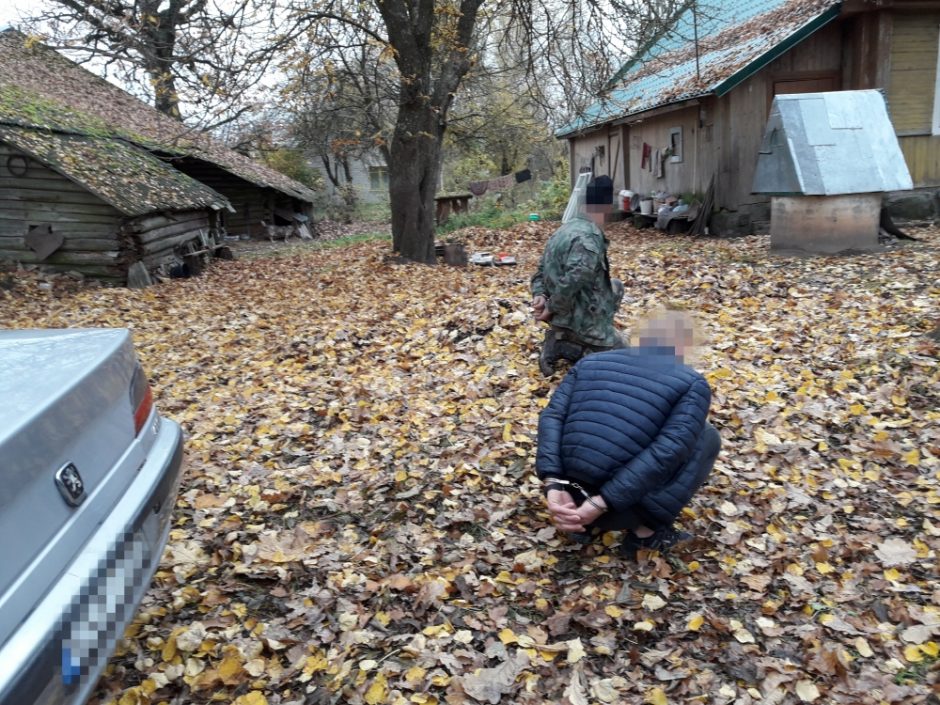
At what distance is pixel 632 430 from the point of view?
298 cm

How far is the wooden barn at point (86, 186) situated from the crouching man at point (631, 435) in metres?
7.69

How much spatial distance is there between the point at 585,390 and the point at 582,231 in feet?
6.90

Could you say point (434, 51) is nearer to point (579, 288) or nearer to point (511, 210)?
point (579, 288)

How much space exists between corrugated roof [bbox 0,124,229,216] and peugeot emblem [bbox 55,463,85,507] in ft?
35.9

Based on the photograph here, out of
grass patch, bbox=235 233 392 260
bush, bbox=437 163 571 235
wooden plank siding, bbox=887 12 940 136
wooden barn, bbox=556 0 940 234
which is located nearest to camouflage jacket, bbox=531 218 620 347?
wooden barn, bbox=556 0 940 234

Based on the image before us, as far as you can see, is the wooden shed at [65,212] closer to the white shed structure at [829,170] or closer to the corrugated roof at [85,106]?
the corrugated roof at [85,106]

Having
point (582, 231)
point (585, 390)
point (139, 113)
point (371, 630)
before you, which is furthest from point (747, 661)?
point (139, 113)

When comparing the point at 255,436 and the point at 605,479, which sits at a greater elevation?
the point at 605,479

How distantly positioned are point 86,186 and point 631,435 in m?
11.7

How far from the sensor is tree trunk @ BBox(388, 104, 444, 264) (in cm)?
1155

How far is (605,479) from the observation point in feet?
9.97

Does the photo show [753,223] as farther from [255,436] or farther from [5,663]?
[5,663]

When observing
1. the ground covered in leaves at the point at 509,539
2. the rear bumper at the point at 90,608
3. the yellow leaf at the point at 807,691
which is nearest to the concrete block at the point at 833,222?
the ground covered in leaves at the point at 509,539

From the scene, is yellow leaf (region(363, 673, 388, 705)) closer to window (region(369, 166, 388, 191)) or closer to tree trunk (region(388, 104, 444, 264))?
tree trunk (region(388, 104, 444, 264))
